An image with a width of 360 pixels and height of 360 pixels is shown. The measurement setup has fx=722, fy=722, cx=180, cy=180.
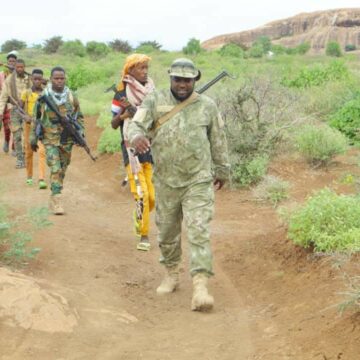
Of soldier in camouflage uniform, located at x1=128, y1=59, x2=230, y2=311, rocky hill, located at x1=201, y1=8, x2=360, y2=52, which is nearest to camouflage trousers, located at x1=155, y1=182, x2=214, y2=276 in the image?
soldier in camouflage uniform, located at x1=128, y1=59, x2=230, y2=311

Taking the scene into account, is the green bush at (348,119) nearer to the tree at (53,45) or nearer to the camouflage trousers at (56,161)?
the camouflage trousers at (56,161)

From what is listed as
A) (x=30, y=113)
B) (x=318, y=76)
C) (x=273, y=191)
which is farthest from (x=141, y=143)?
(x=318, y=76)

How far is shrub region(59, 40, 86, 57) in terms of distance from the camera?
49.0m

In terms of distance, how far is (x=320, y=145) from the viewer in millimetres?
10617

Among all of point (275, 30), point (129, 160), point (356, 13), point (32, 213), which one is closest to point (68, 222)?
point (129, 160)

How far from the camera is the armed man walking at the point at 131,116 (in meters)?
6.99

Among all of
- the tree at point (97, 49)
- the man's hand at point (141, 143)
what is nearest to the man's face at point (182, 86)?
the man's hand at point (141, 143)

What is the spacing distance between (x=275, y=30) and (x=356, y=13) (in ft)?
38.3

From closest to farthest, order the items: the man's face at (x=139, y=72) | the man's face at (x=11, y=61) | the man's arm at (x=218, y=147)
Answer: the man's arm at (x=218, y=147)
the man's face at (x=139, y=72)
the man's face at (x=11, y=61)

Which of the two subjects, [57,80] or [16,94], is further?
[16,94]

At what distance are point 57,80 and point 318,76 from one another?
41.2 ft

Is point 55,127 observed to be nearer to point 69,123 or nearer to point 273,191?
point 69,123

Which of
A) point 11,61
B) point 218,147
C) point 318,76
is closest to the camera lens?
point 218,147

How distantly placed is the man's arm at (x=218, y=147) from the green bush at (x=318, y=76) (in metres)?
13.1
